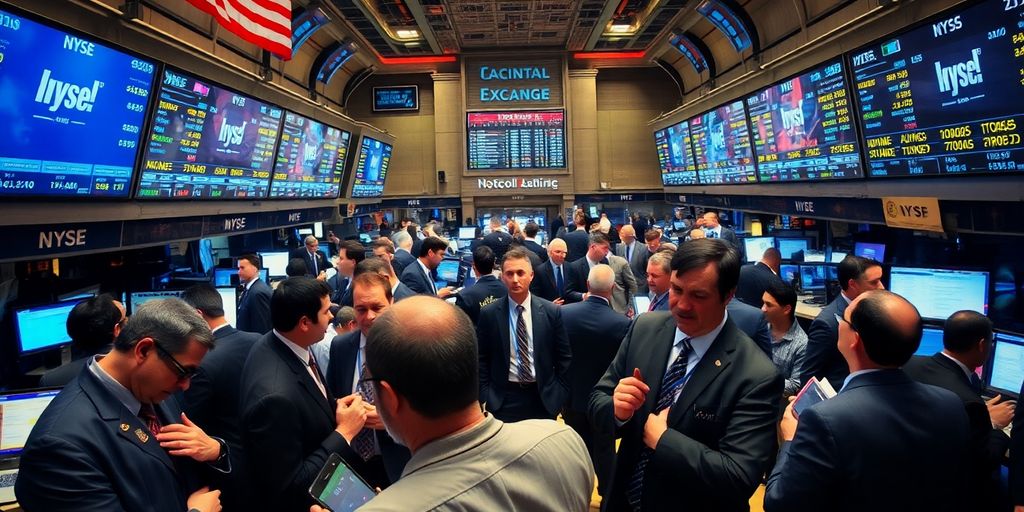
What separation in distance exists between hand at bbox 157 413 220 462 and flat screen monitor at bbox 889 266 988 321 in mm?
4678

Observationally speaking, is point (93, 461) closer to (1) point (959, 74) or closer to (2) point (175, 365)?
(2) point (175, 365)

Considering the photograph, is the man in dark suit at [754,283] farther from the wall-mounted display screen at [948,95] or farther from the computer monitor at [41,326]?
the computer monitor at [41,326]

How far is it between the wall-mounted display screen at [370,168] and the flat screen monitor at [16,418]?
323 inches

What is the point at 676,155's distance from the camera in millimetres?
12023

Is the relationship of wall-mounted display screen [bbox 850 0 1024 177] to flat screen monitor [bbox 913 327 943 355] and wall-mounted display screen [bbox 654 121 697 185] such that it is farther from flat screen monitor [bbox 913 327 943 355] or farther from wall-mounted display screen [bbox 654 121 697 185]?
wall-mounted display screen [bbox 654 121 697 185]

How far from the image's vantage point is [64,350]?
4.74m

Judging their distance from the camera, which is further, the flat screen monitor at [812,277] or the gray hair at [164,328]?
the flat screen monitor at [812,277]

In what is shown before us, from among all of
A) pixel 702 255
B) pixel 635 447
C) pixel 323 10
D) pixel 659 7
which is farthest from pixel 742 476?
pixel 659 7

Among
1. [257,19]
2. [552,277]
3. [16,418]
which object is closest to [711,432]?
[16,418]

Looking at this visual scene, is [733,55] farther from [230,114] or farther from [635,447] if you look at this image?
[635,447]

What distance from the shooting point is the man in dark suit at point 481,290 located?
4594 mm

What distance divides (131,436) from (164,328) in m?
0.31

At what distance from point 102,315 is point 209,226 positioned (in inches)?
128

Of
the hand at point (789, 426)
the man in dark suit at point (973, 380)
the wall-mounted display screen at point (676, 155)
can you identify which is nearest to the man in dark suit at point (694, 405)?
the hand at point (789, 426)
